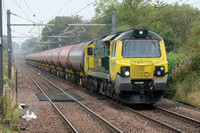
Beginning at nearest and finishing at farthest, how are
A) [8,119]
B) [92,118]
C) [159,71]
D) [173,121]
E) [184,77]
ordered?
[8,119] → [173,121] → [92,118] → [159,71] → [184,77]

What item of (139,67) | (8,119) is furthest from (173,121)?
(8,119)

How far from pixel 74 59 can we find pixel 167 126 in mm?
12871

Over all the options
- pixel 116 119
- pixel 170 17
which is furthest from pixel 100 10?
pixel 116 119

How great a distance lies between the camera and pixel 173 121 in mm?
8875

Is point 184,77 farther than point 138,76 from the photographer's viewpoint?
Yes

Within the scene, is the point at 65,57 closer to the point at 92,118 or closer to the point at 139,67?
the point at 139,67

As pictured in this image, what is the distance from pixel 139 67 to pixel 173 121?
2.64 metres

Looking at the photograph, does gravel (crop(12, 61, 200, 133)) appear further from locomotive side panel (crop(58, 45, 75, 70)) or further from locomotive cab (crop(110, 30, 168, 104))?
locomotive side panel (crop(58, 45, 75, 70))

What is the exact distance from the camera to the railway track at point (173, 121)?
783 centimetres

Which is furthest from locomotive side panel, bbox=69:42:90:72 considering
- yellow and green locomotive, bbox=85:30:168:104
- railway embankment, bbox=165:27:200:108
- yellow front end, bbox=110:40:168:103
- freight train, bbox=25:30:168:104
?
yellow front end, bbox=110:40:168:103

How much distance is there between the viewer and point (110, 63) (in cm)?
1196

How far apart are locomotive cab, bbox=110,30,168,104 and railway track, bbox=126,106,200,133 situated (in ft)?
2.48

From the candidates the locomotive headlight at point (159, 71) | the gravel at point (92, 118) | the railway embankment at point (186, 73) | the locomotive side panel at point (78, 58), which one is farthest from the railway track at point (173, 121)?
the locomotive side panel at point (78, 58)

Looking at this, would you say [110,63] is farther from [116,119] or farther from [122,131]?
[122,131]
